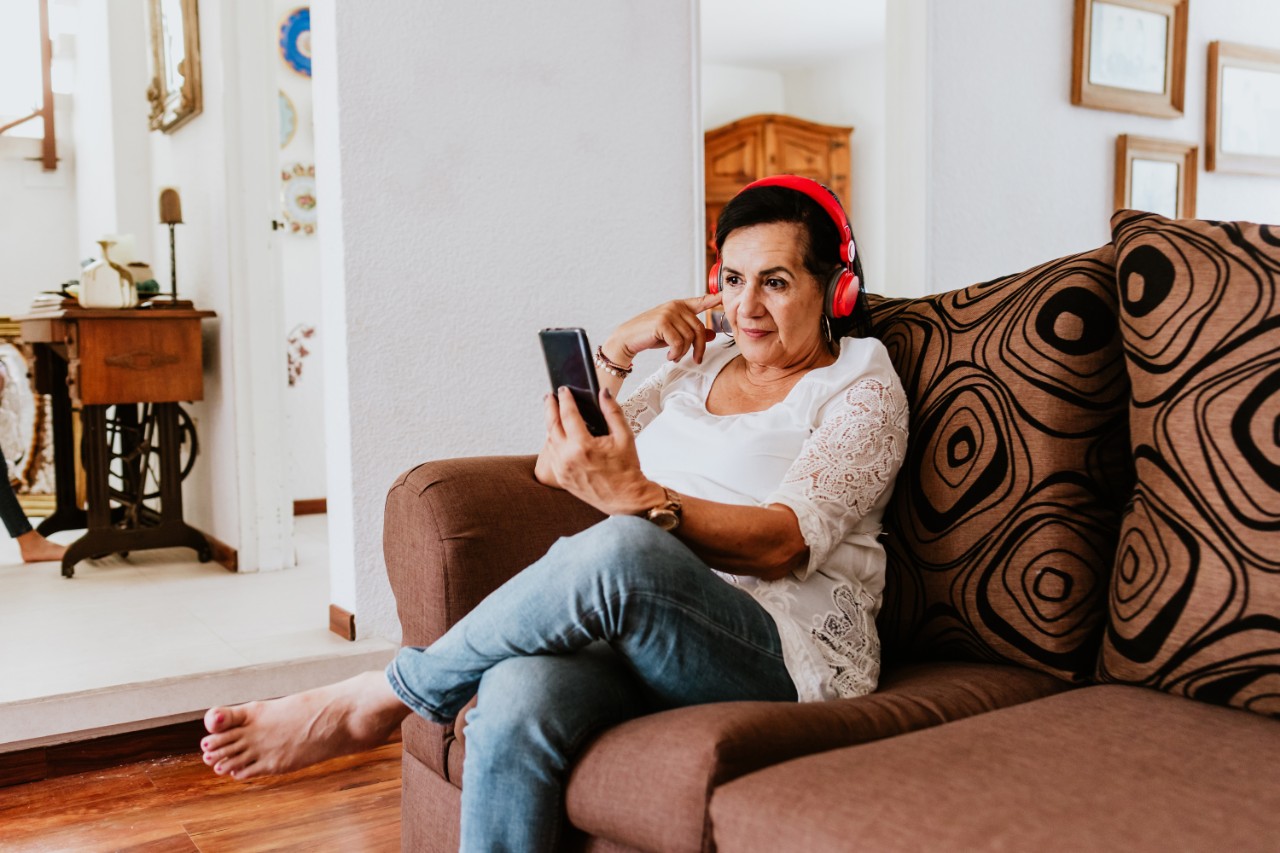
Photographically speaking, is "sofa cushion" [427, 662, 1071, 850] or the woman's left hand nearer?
"sofa cushion" [427, 662, 1071, 850]

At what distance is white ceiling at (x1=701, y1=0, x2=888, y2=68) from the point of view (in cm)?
569

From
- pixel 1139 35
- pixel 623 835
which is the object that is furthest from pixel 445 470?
pixel 1139 35

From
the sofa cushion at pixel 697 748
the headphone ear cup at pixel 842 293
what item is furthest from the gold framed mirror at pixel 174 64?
the sofa cushion at pixel 697 748

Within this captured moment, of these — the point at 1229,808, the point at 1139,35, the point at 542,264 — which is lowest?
the point at 1229,808

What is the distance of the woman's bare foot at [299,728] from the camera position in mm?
1412

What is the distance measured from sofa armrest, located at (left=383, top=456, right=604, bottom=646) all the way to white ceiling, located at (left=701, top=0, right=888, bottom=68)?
4.58 m

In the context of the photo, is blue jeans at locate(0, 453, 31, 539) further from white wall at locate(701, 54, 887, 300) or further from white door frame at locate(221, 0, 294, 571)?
white wall at locate(701, 54, 887, 300)

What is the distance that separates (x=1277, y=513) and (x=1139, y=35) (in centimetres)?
275

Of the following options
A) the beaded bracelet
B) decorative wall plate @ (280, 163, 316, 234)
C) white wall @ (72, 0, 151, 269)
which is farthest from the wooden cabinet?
the beaded bracelet

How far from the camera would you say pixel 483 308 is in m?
2.54

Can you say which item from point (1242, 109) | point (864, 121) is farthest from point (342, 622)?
point (864, 121)

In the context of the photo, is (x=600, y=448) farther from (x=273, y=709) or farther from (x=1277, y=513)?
(x=1277, y=513)

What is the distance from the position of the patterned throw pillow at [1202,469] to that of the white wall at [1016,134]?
188cm

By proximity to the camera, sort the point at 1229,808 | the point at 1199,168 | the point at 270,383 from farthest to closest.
→ the point at 1199,168
the point at 270,383
the point at 1229,808
